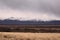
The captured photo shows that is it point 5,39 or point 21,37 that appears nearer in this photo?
point 5,39

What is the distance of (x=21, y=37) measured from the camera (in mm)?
13031

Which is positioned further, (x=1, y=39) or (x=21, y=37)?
(x=21, y=37)

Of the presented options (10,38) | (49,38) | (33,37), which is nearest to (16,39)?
(10,38)

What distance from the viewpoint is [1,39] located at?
40.0ft

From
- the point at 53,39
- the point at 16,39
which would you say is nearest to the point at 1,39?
the point at 16,39

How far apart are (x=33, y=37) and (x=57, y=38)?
2.04 meters

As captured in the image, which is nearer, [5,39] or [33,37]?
[5,39]

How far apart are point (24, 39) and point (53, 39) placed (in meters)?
2.38

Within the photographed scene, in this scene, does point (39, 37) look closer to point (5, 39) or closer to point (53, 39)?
point (53, 39)

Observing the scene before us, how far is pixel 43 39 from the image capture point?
40.9 ft

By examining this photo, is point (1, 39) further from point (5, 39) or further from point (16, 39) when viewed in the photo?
point (16, 39)

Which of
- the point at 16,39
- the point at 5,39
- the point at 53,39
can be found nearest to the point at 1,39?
the point at 5,39

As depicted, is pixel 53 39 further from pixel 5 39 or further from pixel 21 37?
pixel 5 39

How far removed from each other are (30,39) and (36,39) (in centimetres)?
52
